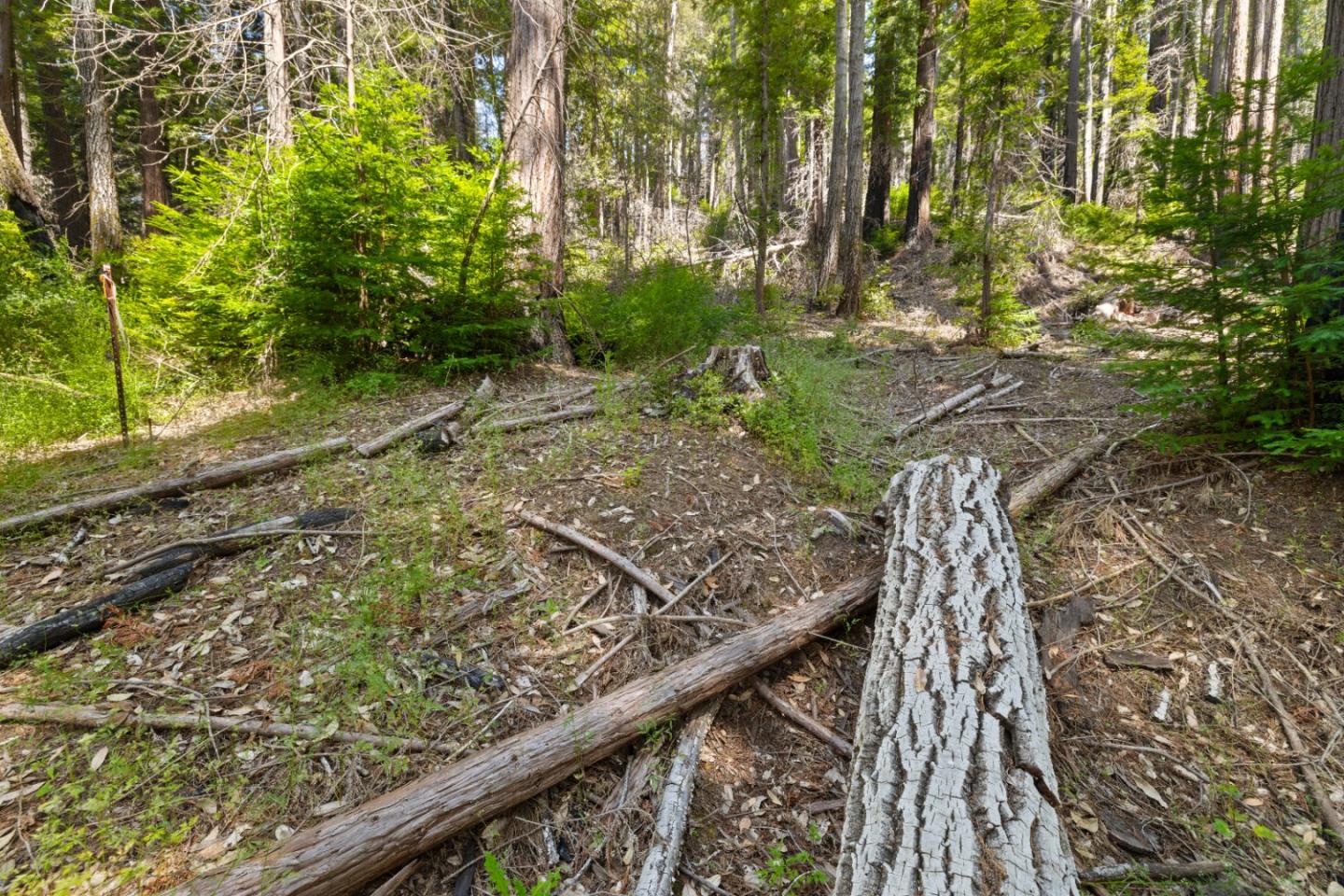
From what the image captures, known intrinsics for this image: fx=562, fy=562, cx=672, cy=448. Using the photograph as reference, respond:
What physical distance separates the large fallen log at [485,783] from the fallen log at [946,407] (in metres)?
2.97

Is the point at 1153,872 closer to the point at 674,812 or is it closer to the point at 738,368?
the point at 674,812

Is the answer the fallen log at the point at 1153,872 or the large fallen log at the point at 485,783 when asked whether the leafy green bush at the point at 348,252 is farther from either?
the fallen log at the point at 1153,872

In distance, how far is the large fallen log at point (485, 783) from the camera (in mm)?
1712

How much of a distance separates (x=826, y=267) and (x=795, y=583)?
951 centimetres

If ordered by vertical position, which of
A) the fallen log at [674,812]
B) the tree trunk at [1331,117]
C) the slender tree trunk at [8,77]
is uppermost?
the slender tree trunk at [8,77]

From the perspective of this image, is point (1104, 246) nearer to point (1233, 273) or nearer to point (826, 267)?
point (826, 267)

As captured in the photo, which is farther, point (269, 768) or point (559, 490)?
point (559, 490)

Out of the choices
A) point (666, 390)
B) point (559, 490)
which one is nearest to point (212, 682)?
point (559, 490)

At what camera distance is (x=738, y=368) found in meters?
5.24

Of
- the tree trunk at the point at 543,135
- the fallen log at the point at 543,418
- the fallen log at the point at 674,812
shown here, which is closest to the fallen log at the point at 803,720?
the fallen log at the point at 674,812

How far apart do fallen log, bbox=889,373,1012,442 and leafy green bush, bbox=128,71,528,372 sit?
12.7ft

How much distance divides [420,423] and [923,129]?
1334cm

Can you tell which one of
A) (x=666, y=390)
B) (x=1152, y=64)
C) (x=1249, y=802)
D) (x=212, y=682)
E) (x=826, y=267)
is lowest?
(x=1249, y=802)

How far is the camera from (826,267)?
11297 mm
